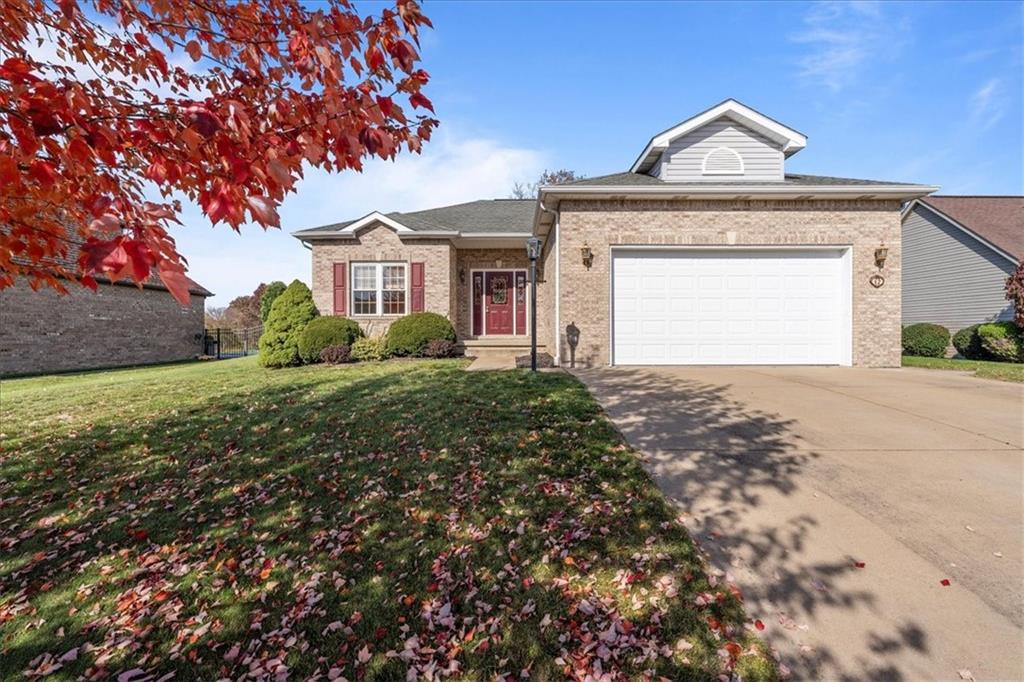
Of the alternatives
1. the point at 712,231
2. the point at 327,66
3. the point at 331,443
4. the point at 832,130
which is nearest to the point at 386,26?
the point at 327,66

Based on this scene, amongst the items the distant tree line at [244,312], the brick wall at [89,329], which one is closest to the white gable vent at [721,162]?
the brick wall at [89,329]

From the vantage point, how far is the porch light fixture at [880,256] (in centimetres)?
949

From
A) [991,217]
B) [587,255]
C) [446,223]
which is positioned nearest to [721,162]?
[587,255]

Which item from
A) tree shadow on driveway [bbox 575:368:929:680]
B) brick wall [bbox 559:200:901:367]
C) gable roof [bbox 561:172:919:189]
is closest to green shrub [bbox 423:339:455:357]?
brick wall [bbox 559:200:901:367]

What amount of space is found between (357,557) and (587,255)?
7.76m

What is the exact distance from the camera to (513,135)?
565 inches

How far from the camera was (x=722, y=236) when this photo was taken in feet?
31.3

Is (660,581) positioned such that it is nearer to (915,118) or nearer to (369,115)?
(369,115)

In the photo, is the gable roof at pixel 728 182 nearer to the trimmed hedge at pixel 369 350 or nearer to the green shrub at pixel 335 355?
the trimmed hedge at pixel 369 350

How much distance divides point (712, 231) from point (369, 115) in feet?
29.1

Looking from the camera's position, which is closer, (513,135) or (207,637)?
(207,637)

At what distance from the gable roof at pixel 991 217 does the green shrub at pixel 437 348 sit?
1747 cm

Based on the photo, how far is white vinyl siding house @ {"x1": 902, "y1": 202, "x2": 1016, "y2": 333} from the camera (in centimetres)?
1454

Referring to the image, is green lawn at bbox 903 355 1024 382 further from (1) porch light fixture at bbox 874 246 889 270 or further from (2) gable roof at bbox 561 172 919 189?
(2) gable roof at bbox 561 172 919 189
